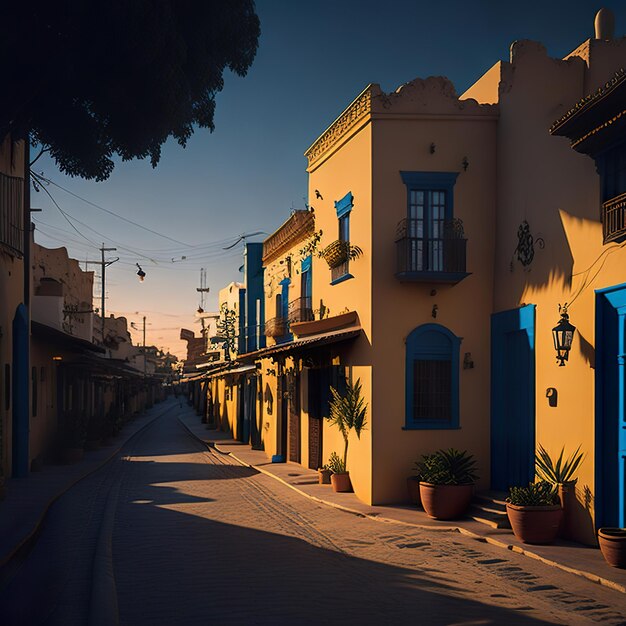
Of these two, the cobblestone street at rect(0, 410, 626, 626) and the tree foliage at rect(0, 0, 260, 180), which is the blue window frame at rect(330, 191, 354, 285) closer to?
the tree foliage at rect(0, 0, 260, 180)

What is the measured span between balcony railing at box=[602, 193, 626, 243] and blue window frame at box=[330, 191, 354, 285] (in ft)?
25.1

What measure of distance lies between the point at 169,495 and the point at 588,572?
10501mm

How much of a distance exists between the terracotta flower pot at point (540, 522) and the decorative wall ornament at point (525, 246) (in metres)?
4.56

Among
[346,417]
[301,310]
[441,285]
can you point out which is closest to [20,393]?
[301,310]

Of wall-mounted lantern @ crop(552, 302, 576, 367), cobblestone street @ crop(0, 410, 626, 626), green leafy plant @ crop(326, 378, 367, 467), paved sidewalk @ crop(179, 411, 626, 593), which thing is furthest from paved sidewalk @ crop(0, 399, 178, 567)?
wall-mounted lantern @ crop(552, 302, 576, 367)

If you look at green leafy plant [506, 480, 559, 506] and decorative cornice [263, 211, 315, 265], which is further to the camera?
decorative cornice [263, 211, 315, 265]

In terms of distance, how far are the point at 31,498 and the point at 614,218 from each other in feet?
40.6

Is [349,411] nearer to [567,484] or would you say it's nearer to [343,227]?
[343,227]

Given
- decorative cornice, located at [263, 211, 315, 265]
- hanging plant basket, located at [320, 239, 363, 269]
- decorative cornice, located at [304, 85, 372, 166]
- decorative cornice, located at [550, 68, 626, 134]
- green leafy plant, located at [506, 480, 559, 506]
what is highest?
decorative cornice, located at [304, 85, 372, 166]

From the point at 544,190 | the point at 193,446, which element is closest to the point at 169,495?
the point at 544,190

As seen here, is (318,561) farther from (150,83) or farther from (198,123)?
(198,123)

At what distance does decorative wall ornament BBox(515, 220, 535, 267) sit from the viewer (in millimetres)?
14961

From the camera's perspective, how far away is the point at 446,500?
1466 centimetres

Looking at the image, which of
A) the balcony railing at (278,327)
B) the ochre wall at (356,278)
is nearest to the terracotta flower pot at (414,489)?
the ochre wall at (356,278)
